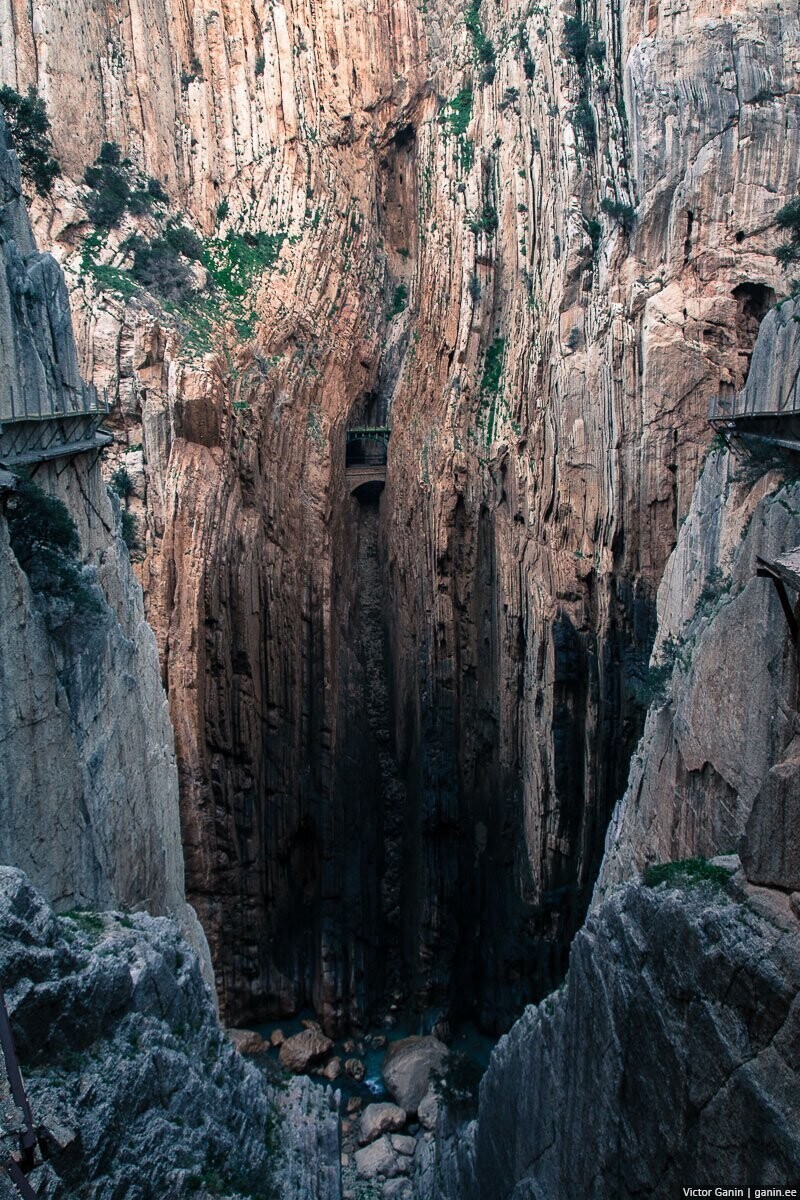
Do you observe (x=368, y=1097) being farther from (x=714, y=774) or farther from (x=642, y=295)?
(x=642, y=295)

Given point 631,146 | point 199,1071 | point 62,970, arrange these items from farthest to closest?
point 631,146 < point 199,1071 < point 62,970

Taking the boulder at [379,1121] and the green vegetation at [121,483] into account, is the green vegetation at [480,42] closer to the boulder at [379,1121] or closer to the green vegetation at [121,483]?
the green vegetation at [121,483]

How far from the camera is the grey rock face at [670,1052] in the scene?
602cm

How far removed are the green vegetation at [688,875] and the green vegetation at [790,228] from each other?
11.7 meters

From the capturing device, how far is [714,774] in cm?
992

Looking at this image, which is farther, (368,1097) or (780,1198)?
(368,1097)

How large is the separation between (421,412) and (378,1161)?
18.6 metres

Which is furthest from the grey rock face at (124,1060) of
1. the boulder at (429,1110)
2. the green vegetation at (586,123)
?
the green vegetation at (586,123)

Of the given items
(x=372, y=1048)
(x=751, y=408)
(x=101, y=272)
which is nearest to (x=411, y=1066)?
(x=372, y=1048)

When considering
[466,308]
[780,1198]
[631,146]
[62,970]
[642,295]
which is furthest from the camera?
[466,308]

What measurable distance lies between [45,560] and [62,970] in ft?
15.8

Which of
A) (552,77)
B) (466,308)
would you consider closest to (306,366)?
(466,308)

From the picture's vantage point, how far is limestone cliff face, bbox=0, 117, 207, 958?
871cm

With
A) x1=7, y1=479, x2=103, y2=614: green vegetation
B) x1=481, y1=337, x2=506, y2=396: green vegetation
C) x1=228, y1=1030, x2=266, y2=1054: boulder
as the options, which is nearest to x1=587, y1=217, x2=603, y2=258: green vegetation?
x1=481, y1=337, x2=506, y2=396: green vegetation
